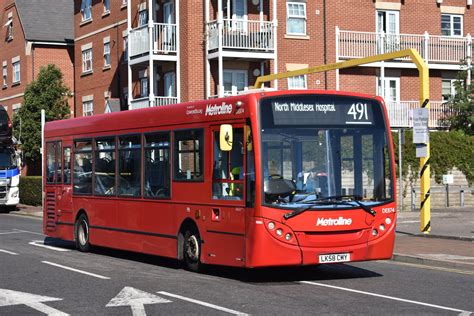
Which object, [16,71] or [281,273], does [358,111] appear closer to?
[281,273]

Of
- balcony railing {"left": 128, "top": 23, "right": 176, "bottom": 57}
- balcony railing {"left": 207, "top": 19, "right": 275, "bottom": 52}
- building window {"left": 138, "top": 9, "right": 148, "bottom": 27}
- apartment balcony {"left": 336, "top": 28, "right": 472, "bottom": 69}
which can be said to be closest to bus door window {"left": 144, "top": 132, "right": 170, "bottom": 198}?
balcony railing {"left": 207, "top": 19, "right": 275, "bottom": 52}

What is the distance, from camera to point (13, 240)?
21.9 metres

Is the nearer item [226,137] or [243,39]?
[226,137]

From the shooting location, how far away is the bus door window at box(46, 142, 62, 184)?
19859 millimetres

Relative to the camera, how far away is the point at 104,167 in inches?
694

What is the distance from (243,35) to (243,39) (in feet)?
0.53

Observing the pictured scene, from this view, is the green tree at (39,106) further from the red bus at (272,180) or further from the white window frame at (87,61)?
the red bus at (272,180)

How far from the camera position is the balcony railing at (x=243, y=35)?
35.8 metres

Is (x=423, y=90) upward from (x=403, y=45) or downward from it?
downward

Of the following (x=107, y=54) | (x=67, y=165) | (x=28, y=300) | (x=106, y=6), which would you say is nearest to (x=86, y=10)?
(x=106, y=6)

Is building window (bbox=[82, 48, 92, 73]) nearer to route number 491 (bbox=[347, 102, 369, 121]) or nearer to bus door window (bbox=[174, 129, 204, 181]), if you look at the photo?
bus door window (bbox=[174, 129, 204, 181])

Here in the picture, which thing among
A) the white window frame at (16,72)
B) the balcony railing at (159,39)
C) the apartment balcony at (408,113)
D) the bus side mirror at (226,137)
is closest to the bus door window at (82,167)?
the bus side mirror at (226,137)

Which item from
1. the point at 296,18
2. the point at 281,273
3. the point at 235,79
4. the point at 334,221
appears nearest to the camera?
the point at 334,221

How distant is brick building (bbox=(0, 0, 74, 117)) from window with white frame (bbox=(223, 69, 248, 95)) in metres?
16.4
